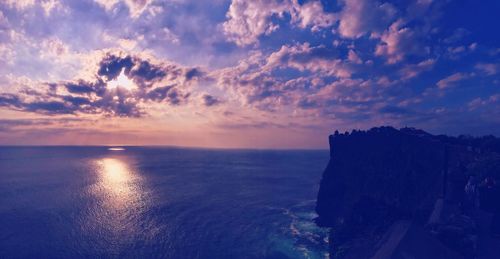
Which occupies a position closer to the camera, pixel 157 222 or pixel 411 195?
pixel 411 195

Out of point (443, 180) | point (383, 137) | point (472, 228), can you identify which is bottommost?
point (472, 228)

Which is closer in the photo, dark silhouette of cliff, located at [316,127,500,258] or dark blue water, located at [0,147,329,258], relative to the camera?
dark silhouette of cliff, located at [316,127,500,258]

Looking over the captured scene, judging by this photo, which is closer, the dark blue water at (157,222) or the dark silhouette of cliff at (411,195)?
the dark silhouette of cliff at (411,195)

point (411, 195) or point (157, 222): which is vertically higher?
point (411, 195)

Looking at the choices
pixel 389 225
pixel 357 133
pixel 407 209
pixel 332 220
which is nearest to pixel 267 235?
pixel 332 220

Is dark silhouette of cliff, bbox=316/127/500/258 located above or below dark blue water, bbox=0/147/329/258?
above

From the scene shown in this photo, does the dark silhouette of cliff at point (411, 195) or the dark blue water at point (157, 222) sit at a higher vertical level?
the dark silhouette of cliff at point (411, 195)

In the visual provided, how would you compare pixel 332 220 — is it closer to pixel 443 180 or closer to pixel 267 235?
pixel 267 235

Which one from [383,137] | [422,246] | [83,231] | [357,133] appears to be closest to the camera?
[422,246]
